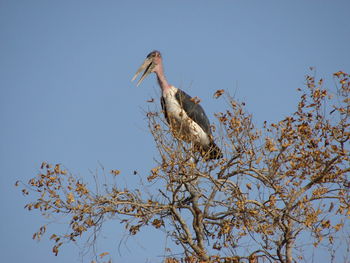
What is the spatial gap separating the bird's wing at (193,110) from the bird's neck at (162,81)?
51cm

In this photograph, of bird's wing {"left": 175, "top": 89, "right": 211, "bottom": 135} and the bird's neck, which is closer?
bird's wing {"left": 175, "top": 89, "right": 211, "bottom": 135}

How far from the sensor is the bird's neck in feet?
42.9

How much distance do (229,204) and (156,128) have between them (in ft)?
5.51

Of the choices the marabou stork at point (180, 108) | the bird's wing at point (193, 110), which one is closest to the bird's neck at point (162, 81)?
the marabou stork at point (180, 108)

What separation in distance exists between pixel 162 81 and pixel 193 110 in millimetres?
1568

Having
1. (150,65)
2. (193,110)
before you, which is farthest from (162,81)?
(193,110)

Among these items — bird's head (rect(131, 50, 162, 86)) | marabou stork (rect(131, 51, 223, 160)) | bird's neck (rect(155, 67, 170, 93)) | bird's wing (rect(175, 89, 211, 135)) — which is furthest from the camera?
bird's head (rect(131, 50, 162, 86))

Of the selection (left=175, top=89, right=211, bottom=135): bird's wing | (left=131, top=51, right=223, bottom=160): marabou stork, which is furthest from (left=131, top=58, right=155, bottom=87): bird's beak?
(left=175, top=89, right=211, bottom=135): bird's wing

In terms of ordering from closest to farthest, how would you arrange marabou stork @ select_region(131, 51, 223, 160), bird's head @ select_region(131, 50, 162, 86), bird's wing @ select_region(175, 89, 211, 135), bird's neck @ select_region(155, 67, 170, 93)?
marabou stork @ select_region(131, 51, 223, 160) → bird's wing @ select_region(175, 89, 211, 135) → bird's neck @ select_region(155, 67, 170, 93) → bird's head @ select_region(131, 50, 162, 86)

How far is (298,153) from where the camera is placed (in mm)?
8352

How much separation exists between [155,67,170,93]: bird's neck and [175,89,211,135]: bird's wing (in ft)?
1.66

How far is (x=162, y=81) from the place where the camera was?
13414mm

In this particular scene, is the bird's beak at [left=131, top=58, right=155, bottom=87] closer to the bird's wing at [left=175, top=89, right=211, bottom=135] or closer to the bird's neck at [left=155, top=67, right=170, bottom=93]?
the bird's neck at [left=155, top=67, right=170, bottom=93]

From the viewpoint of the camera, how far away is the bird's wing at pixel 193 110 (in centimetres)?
1211
